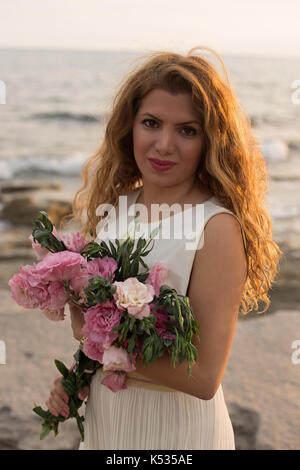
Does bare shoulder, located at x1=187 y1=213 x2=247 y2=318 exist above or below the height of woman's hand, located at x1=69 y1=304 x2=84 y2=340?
above

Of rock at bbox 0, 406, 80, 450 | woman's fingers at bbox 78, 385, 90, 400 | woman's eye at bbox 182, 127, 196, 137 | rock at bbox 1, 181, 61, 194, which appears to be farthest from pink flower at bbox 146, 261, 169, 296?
rock at bbox 1, 181, 61, 194

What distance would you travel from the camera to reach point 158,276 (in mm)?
1878

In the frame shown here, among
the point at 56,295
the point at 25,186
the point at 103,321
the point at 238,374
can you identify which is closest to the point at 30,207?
the point at 25,186

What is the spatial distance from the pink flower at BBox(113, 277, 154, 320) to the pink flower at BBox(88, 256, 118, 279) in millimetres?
62

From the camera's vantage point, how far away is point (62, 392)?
2.23m

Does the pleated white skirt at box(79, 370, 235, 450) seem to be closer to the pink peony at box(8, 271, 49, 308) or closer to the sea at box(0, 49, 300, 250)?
the pink peony at box(8, 271, 49, 308)

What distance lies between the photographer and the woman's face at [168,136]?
6.82ft

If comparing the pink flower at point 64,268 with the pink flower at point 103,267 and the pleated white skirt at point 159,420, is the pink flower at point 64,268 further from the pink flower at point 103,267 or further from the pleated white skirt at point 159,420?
the pleated white skirt at point 159,420

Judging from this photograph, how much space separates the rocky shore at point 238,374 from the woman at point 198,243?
2.18 meters

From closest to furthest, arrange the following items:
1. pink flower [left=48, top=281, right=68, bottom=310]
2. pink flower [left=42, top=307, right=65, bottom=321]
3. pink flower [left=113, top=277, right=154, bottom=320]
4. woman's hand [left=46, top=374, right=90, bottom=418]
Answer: pink flower [left=113, top=277, right=154, bottom=320], pink flower [left=48, top=281, right=68, bottom=310], pink flower [left=42, top=307, right=65, bottom=321], woman's hand [left=46, top=374, right=90, bottom=418]

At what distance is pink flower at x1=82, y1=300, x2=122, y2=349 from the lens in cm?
179

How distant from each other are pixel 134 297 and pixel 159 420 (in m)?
0.65

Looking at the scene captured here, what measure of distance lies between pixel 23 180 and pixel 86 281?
48.7 feet

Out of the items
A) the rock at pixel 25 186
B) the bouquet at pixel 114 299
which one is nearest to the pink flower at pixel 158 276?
the bouquet at pixel 114 299
